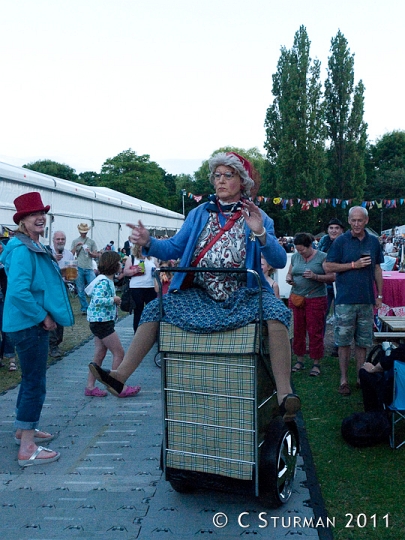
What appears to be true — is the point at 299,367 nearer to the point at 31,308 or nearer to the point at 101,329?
the point at 101,329

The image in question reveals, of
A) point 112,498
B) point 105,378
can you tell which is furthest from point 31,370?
point 112,498

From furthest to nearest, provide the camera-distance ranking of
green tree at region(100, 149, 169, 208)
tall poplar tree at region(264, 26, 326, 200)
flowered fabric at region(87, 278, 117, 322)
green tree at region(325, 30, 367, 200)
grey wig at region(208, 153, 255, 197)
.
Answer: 1. green tree at region(100, 149, 169, 208)
2. green tree at region(325, 30, 367, 200)
3. tall poplar tree at region(264, 26, 326, 200)
4. flowered fabric at region(87, 278, 117, 322)
5. grey wig at region(208, 153, 255, 197)

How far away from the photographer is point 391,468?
4.41m

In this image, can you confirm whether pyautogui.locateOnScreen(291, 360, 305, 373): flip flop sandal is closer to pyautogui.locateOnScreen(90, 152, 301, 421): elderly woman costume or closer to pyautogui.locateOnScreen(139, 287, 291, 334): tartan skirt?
pyautogui.locateOnScreen(90, 152, 301, 421): elderly woman costume

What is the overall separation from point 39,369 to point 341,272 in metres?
3.58

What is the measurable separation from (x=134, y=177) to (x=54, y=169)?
1483cm

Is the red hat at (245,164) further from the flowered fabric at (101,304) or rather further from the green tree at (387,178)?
the green tree at (387,178)

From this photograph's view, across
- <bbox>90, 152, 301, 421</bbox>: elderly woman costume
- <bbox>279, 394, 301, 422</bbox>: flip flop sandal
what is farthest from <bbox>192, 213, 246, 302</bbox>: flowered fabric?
<bbox>279, 394, 301, 422</bbox>: flip flop sandal

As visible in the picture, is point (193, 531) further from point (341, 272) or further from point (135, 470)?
point (341, 272)

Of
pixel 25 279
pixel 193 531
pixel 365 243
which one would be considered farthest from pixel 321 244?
pixel 193 531

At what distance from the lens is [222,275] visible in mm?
3801

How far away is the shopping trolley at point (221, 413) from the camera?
3438mm

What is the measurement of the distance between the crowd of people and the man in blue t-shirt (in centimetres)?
1

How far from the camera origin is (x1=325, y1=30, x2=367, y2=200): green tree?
51500 mm
